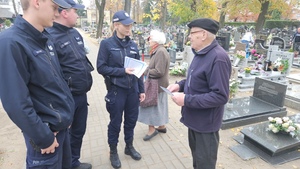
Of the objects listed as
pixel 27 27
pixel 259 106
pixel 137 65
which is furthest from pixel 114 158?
pixel 259 106

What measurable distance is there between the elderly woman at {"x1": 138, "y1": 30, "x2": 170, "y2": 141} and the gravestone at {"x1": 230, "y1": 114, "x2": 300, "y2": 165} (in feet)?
4.43

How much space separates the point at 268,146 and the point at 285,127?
1.64 ft

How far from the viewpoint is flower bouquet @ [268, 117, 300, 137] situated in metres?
3.49

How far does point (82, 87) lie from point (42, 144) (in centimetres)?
109

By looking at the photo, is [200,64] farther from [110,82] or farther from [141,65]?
[110,82]

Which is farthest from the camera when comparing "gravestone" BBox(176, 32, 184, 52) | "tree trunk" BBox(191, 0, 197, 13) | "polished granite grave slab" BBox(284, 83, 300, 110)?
"tree trunk" BBox(191, 0, 197, 13)

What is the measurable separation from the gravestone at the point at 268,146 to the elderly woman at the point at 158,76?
1351 mm

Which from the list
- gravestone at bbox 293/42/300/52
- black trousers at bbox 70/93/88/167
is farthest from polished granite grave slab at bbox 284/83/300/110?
gravestone at bbox 293/42/300/52

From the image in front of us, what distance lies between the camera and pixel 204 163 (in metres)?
2.19

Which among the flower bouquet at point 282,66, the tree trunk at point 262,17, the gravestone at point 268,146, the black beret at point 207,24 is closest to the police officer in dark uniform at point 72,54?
the black beret at point 207,24

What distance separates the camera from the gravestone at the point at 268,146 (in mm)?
3314

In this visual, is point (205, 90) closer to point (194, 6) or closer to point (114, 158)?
point (114, 158)

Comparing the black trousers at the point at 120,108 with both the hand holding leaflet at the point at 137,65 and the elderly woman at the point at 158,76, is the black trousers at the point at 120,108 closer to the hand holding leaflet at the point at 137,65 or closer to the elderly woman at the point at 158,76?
the hand holding leaflet at the point at 137,65

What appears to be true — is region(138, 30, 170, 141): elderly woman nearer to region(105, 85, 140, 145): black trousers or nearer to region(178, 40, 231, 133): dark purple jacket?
region(105, 85, 140, 145): black trousers
